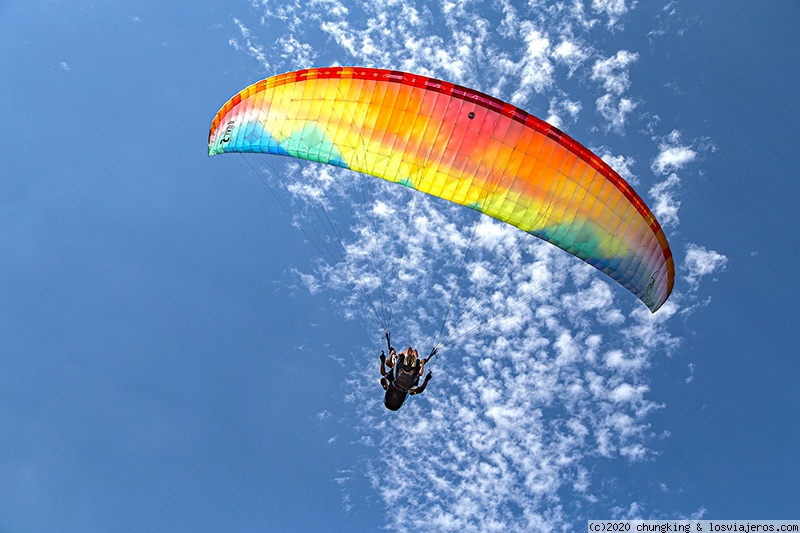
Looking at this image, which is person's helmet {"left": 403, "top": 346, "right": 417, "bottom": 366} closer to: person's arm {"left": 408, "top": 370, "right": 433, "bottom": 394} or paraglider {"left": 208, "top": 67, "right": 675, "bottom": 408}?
person's arm {"left": 408, "top": 370, "right": 433, "bottom": 394}

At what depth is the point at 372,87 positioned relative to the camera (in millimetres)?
12781

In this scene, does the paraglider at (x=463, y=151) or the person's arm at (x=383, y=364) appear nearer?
the paraglider at (x=463, y=151)

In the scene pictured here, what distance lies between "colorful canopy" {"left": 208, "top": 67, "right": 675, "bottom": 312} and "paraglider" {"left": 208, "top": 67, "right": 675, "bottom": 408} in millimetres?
24

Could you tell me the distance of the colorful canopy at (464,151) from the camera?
12625mm

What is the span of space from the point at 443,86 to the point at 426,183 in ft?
7.88

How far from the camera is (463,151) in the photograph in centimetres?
1318

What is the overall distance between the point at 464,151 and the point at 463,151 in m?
0.02

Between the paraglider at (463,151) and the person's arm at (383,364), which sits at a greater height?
the paraglider at (463,151)

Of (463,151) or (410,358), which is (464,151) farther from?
(410,358)

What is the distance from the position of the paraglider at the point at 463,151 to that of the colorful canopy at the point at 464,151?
0.02 metres

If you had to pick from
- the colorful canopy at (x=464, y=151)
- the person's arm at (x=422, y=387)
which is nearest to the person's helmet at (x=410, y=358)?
the person's arm at (x=422, y=387)

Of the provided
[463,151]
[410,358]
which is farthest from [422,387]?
[463,151]

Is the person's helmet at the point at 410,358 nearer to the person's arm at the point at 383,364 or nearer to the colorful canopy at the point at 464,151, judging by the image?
the person's arm at the point at 383,364

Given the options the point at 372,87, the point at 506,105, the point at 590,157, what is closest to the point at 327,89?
the point at 372,87
